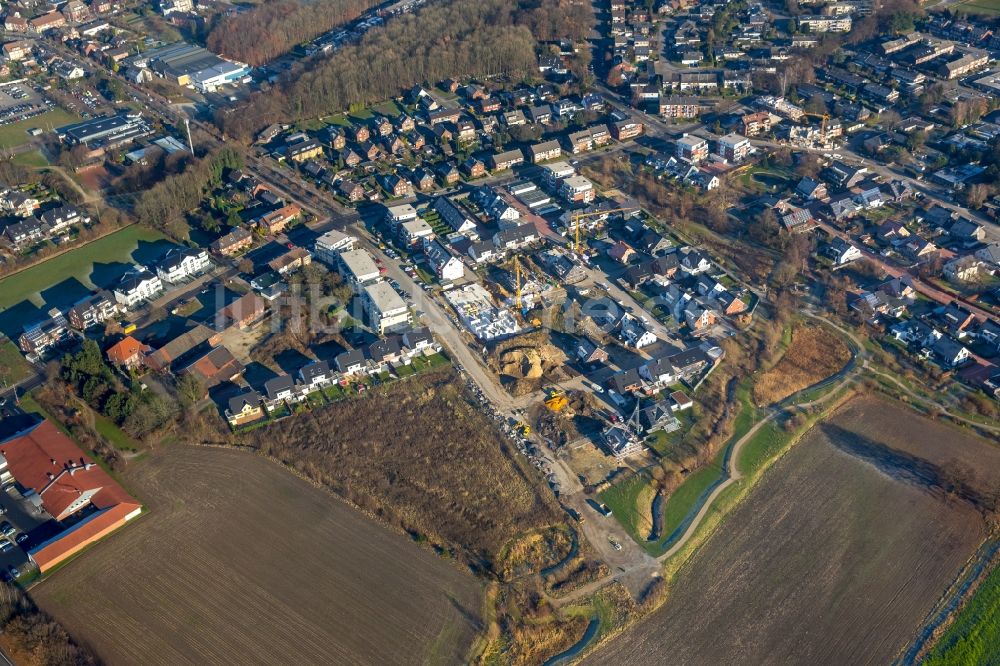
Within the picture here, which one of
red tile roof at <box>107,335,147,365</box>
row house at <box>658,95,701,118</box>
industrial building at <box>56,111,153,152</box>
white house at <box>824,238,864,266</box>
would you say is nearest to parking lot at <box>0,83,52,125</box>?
industrial building at <box>56,111,153,152</box>

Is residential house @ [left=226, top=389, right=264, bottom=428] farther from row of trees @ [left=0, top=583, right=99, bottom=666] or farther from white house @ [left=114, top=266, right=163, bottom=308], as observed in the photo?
white house @ [left=114, top=266, right=163, bottom=308]

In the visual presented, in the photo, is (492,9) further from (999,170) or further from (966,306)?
(966,306)

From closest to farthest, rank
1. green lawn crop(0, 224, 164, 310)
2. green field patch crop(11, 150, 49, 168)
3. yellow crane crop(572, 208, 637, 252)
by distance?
1. green lawn crop(0, 224, 164, 310)
2. yellow crane crop(572, 208, 637, 252)
3. green field patch crop(11, 150, 49, 168)

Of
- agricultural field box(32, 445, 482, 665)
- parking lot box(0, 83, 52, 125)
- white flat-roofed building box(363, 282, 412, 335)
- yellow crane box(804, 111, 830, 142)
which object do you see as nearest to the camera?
agricultural field box(32, 445, 482, 665)

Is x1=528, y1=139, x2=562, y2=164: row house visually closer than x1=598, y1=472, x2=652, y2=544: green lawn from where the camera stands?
No

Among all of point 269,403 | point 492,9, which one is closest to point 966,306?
point 269,403

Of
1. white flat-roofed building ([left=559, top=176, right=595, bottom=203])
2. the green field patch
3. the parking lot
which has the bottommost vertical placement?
white flat-roofed building ([left=559, top=176, right=595, bottom=203])

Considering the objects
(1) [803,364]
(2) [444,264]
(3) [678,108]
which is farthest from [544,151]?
(1) [803,364]

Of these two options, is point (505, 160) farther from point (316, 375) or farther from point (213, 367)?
point (213, 367)
